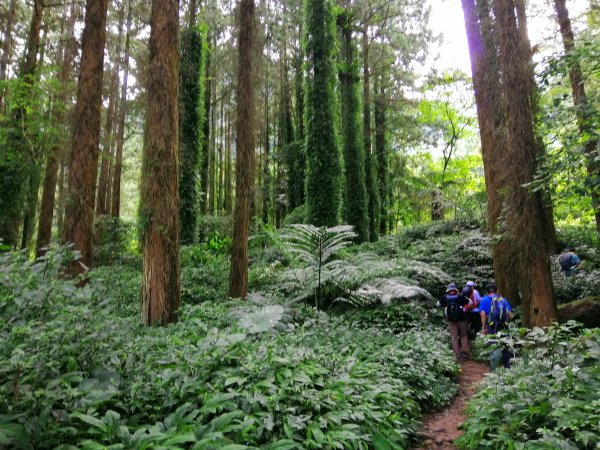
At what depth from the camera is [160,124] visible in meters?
6.87

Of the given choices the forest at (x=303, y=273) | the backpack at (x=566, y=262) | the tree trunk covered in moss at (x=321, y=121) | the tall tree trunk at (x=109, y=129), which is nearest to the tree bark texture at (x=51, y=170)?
the forest at (x=303, y=273)

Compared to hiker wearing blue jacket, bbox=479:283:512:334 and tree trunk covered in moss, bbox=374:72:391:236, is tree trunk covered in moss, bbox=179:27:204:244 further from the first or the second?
hiker wearing blue jacket, bbox=479:283:512:334

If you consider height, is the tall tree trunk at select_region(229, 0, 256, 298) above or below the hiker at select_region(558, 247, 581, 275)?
above

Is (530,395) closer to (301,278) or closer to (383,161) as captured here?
(301,278)

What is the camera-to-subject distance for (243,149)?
28.8 feet

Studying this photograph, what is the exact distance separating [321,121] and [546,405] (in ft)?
42.0

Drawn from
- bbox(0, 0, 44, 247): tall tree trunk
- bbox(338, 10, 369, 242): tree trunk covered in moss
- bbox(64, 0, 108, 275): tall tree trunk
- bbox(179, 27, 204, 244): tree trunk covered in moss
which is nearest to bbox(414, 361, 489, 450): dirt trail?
bbox(64, 0, 108, 275): tall tree trunk

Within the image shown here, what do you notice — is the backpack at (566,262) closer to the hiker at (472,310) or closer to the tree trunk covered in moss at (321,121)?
the hiker at (472,310)

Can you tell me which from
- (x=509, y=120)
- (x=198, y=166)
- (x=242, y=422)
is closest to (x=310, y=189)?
(x=198, y=166)

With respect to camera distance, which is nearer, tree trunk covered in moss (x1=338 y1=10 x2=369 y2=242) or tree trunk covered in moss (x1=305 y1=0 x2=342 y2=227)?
tree trunk covered in moss (x1=305 y1=0 x2=342 y2=227)

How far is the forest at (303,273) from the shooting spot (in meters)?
3.14

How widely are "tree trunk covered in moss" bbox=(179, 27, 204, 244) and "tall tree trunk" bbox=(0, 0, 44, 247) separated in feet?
15.9

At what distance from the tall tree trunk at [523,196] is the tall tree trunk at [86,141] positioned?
7.79 m

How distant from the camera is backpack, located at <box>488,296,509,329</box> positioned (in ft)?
23.0
